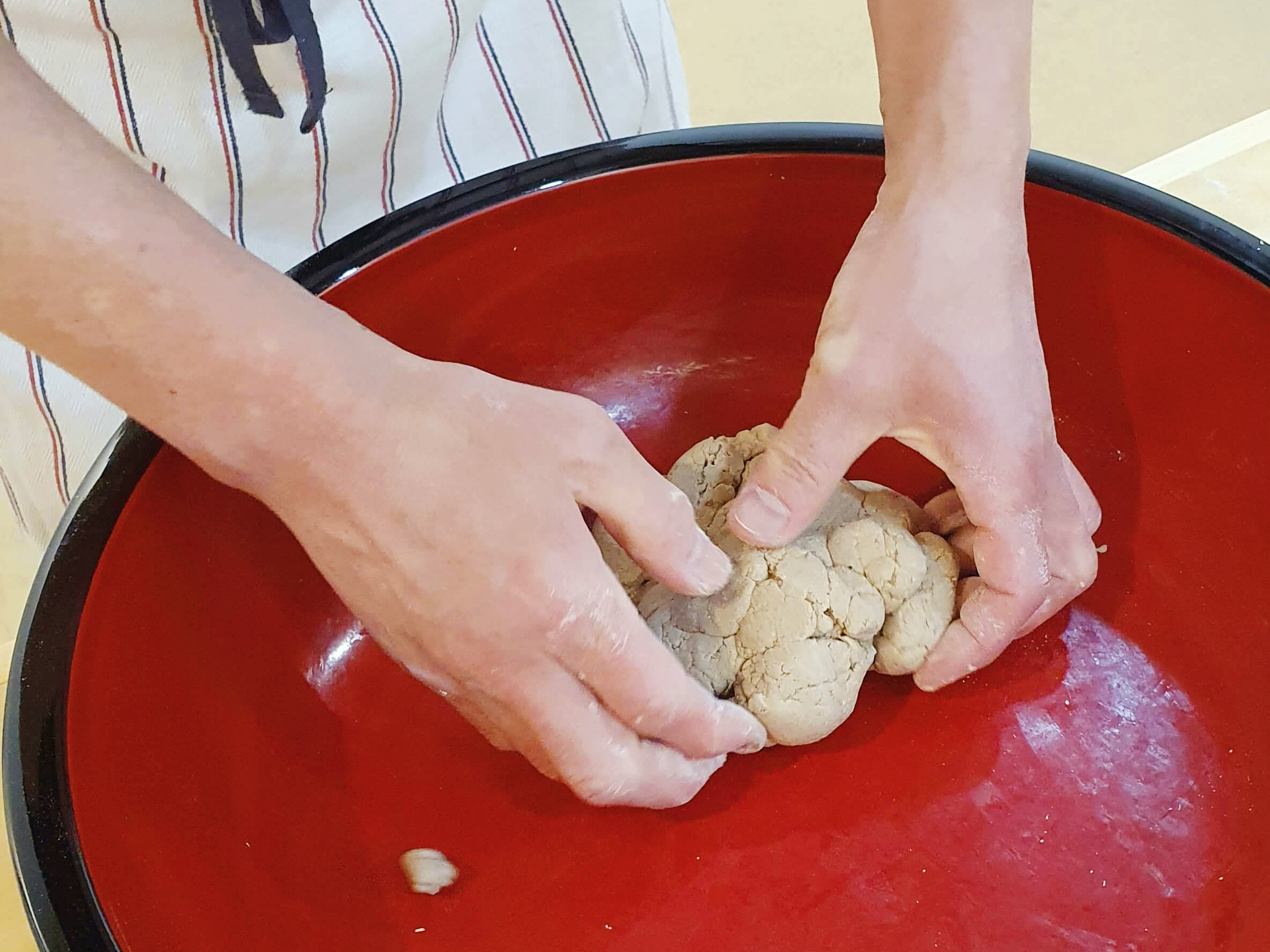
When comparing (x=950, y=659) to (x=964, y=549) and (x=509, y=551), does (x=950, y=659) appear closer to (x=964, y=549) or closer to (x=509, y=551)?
(x=964, y=549)

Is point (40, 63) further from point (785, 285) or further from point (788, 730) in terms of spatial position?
point (788, 730)

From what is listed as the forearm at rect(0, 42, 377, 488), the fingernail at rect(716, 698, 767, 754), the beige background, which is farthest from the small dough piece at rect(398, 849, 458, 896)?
the beige background

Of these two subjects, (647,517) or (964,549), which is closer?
(647,517)

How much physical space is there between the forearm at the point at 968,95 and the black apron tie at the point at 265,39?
39cm

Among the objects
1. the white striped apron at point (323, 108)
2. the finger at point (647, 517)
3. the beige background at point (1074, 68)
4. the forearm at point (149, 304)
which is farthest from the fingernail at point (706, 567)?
the beige background at point (1074, 68)

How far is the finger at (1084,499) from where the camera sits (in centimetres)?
74

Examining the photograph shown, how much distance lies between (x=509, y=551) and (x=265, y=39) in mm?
407

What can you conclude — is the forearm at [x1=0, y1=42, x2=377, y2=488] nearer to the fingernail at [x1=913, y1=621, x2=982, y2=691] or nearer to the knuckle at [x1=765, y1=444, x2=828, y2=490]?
the knuckle at [x1=765, y1=444, x2=828, y2=490]

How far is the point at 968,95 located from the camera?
0.67m

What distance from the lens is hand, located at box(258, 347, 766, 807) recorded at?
54cm

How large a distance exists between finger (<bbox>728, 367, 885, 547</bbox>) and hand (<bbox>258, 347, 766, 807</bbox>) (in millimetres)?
66

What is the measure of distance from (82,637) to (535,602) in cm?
27

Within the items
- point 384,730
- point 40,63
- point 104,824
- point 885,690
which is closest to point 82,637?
point 104,824

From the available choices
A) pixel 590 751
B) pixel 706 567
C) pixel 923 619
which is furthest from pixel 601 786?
pixel 923 619
